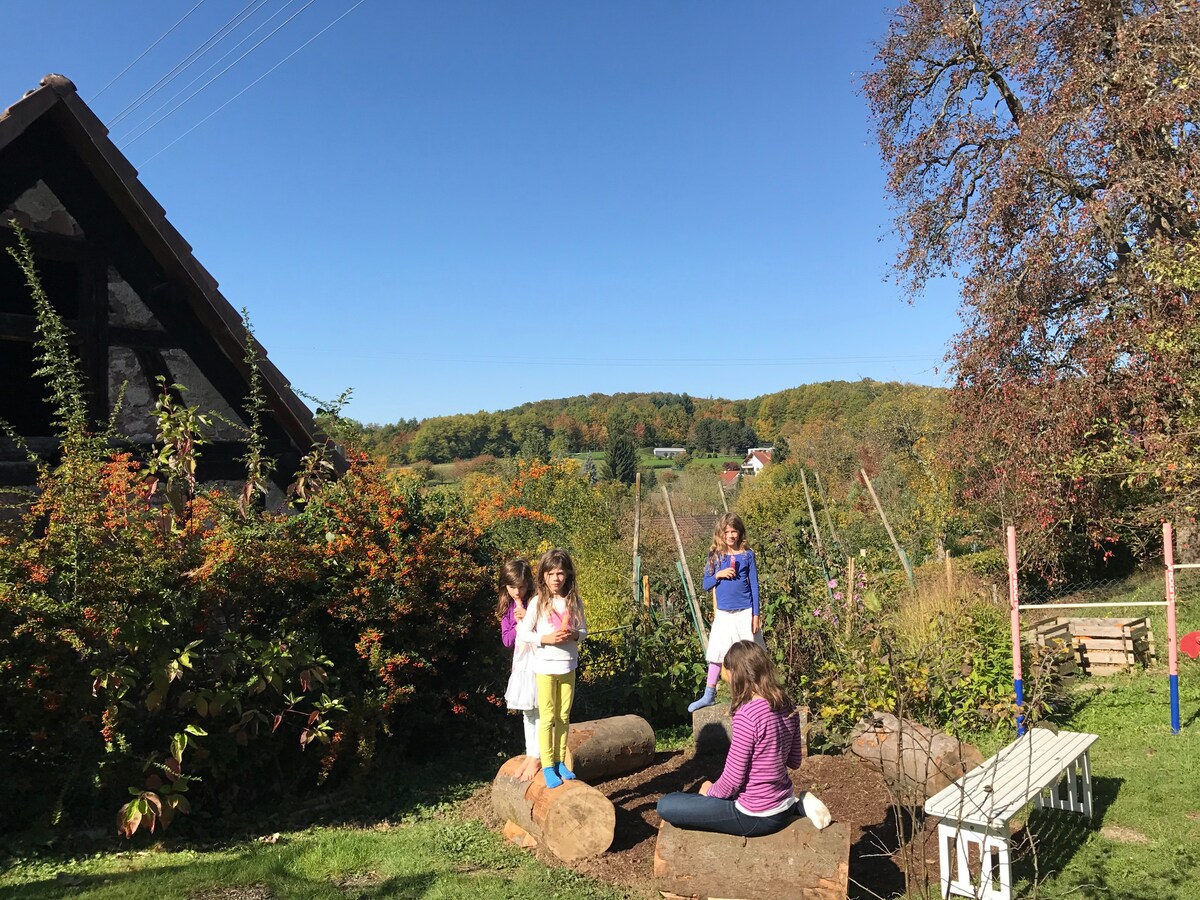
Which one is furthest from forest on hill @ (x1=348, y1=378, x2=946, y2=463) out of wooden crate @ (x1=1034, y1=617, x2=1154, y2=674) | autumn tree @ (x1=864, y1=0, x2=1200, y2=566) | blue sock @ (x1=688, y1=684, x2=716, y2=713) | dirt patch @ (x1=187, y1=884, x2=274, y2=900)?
dirt patch @ (x1=187, y1=884, x2=274, y2=900)

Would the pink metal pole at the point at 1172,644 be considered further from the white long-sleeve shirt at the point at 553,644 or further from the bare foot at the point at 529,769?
the bare foot at the point at 529,769

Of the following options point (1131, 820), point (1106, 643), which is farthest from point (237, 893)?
point (1106, 643)

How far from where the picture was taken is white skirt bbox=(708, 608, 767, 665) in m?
6.55

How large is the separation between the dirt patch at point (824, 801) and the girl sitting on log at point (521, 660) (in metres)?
0.51

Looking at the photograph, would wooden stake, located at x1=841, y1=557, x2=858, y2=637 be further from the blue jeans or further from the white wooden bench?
the blue jeans

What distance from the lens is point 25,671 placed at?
4578 millimetres

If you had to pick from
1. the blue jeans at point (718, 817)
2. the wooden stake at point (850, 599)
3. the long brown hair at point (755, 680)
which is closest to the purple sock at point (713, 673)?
the wooden stake at point (850, 599)

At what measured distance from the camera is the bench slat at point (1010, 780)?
404cm

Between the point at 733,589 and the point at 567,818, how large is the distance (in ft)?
7.85

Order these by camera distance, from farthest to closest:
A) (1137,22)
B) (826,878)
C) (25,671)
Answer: (1137,22)
(25,671)
(826,878)

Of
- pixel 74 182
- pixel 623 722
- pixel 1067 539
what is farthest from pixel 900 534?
pixel 74 182

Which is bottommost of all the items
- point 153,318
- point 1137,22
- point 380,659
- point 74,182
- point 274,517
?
point 380,659

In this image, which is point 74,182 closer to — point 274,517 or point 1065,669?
point 274,517

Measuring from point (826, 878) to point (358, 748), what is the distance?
332cm
